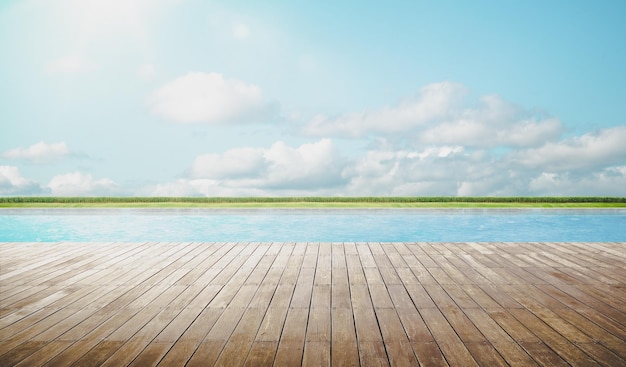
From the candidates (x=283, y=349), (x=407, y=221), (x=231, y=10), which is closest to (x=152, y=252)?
(x=283, y=349)

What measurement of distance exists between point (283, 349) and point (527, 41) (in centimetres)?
1477

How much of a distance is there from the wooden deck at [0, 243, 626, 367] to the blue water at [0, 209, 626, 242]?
4869mm

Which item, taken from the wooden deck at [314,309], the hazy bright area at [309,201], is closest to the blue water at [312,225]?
the hazy bright area at [309,201]

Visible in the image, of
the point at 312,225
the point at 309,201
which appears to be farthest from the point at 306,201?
the point at 312,225

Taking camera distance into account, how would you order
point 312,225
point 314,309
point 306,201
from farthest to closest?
point 306,201 < point 312,225 < point 314,309

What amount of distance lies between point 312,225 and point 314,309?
316 inches

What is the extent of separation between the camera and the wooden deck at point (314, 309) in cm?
188

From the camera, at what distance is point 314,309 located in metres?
2.51

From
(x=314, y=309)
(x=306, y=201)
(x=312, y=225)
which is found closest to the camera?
(x=314, y=309)

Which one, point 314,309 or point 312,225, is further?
point 312,225

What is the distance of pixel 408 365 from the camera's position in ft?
5.69

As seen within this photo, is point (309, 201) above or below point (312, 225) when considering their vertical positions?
above

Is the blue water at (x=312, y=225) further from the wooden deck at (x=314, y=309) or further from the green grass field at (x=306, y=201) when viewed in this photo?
the wooden deck at (x=314, y=309)

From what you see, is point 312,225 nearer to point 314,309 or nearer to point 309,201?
point 309,201
